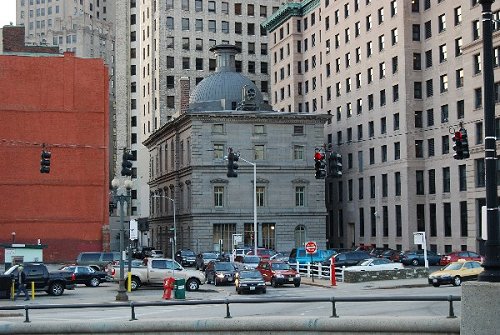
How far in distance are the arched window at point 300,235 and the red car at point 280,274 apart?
46.4 meters

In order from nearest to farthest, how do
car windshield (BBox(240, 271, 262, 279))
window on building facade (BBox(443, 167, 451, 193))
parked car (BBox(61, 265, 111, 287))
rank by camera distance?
car windshield (BBox(240, 271, 262, 279)) → parked car (BBox(61, 265, 111, 287)) → window on building facade (BBox(443, 167, 451, 193))

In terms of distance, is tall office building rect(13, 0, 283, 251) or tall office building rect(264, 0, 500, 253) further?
tall office building rect(13, 0, 283, 251)

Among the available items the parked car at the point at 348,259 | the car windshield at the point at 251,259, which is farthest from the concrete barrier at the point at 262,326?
the parked car at the point at 348,259

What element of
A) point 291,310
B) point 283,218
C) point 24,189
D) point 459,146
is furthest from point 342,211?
point 291,310

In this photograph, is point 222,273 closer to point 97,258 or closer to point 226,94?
point 97,258

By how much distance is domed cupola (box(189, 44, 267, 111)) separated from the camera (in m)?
103

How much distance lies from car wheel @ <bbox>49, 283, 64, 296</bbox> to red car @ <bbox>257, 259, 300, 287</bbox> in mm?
12952

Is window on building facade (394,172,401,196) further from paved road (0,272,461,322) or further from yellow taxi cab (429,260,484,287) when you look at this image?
yellow taxi cab (429,260,484,287)

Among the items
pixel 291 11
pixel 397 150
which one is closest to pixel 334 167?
pixel 397 150

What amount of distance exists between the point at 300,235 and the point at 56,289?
187 feet

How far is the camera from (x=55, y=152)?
7425cm

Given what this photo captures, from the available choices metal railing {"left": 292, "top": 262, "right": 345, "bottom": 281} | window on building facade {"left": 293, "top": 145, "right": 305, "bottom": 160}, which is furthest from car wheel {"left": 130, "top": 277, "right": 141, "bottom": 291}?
window on building facade {"left": 293, "top": 145, "right": 305, "bottom": 160}

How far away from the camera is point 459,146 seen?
111 feet

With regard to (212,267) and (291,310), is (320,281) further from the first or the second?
(291,310)
